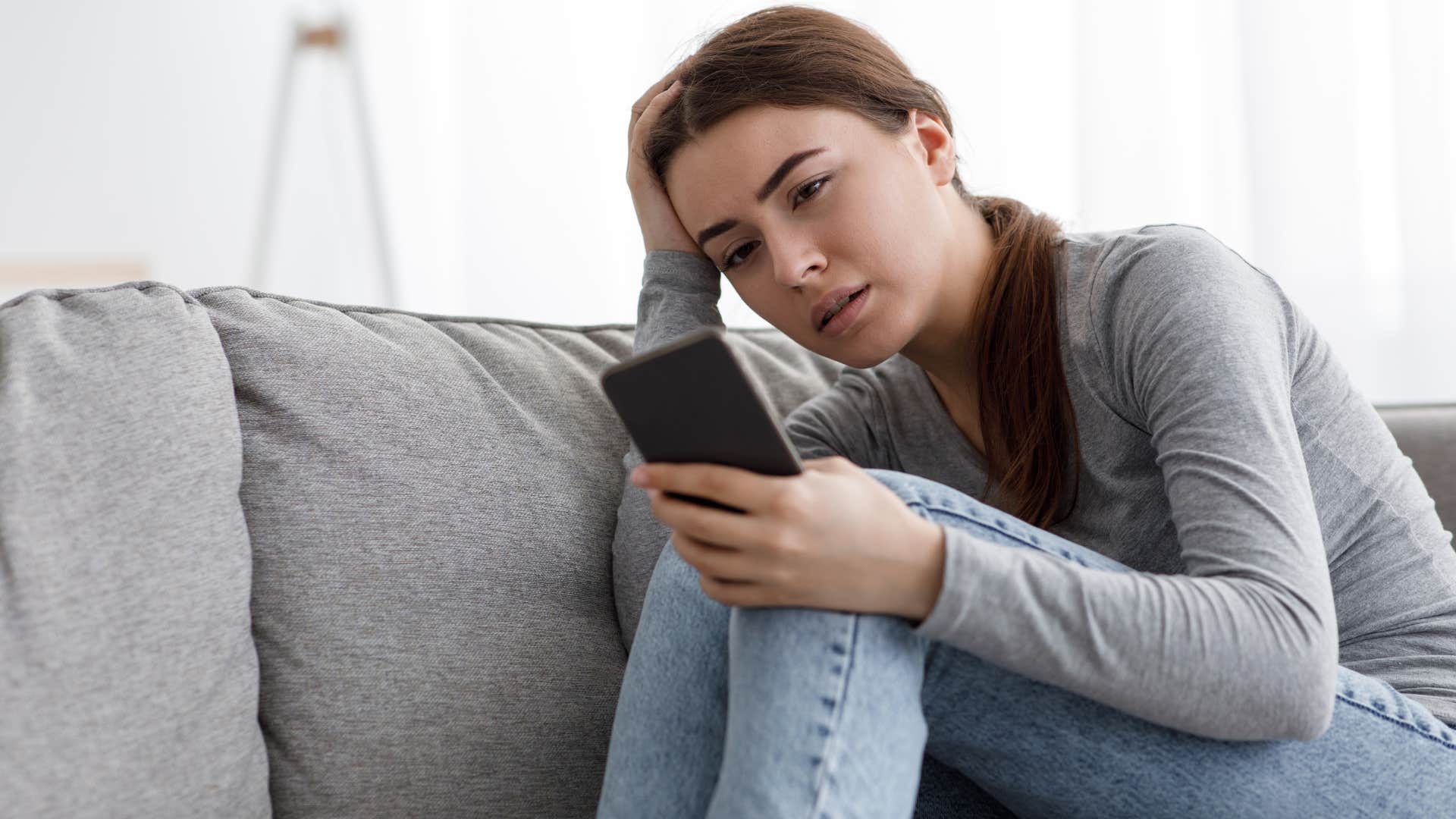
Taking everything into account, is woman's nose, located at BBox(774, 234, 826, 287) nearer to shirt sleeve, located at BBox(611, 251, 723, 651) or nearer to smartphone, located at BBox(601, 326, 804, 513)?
shirt sleeve, located at BBox(611, 251, 723, 651)

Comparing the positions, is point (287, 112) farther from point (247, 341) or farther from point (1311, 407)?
point (1311, 407)

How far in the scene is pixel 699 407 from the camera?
664 millimetres

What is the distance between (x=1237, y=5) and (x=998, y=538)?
137 cm

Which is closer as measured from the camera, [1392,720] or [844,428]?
[1392,720]

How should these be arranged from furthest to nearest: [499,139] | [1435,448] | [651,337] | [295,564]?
[499,139], [1435,448], [651,337], [295,564]

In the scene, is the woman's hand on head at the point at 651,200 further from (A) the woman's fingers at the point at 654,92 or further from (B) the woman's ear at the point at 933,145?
(B) the woman's ear at the point at 933,145

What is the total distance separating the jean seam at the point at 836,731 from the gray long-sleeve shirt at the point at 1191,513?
5 cm

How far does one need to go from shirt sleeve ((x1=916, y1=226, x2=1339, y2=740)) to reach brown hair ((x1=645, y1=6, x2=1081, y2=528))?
0.18 meters

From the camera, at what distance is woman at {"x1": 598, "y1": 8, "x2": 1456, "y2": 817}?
0.69 metres

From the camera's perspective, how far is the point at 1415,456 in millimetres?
1376

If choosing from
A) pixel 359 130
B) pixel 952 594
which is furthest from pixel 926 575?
pixel 359 130

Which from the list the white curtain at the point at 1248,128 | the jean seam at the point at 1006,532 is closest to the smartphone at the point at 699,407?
the jean seam at the point at 1006,532

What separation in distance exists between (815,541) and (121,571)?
517 millimetres

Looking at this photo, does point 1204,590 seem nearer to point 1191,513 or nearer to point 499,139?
point 1191,513
